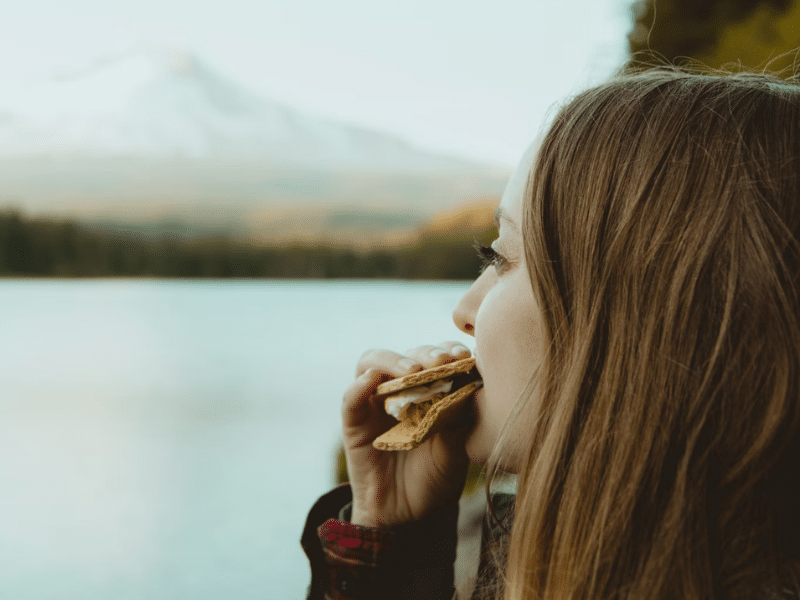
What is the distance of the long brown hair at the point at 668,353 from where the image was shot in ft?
1.81

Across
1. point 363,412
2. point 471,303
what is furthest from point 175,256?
point 471,303

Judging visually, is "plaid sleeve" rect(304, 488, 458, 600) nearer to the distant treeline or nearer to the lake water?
the lake water

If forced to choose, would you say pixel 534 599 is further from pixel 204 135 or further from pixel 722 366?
pixel 204 135

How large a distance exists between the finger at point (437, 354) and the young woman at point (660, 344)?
0.88ft

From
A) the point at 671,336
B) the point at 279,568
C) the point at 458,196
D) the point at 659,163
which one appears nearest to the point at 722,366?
the point at 671,336

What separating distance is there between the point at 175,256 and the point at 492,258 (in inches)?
88.6

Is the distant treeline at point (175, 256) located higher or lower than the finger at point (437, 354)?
higher

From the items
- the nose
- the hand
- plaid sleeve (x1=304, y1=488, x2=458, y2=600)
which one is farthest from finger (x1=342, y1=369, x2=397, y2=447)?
the nose

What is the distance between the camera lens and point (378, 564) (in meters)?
0.94

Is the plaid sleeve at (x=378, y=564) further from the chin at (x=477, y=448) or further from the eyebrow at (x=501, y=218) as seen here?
the eyebrow at (x=501, y=218)

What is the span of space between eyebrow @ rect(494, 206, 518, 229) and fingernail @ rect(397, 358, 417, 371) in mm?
309

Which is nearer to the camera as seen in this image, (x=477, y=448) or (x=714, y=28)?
(x=477, y=448)

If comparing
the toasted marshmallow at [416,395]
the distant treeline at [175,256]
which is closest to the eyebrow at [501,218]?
the toasted marshmallow at [416,395]

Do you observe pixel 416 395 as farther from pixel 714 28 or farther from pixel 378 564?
pixel 714 28
